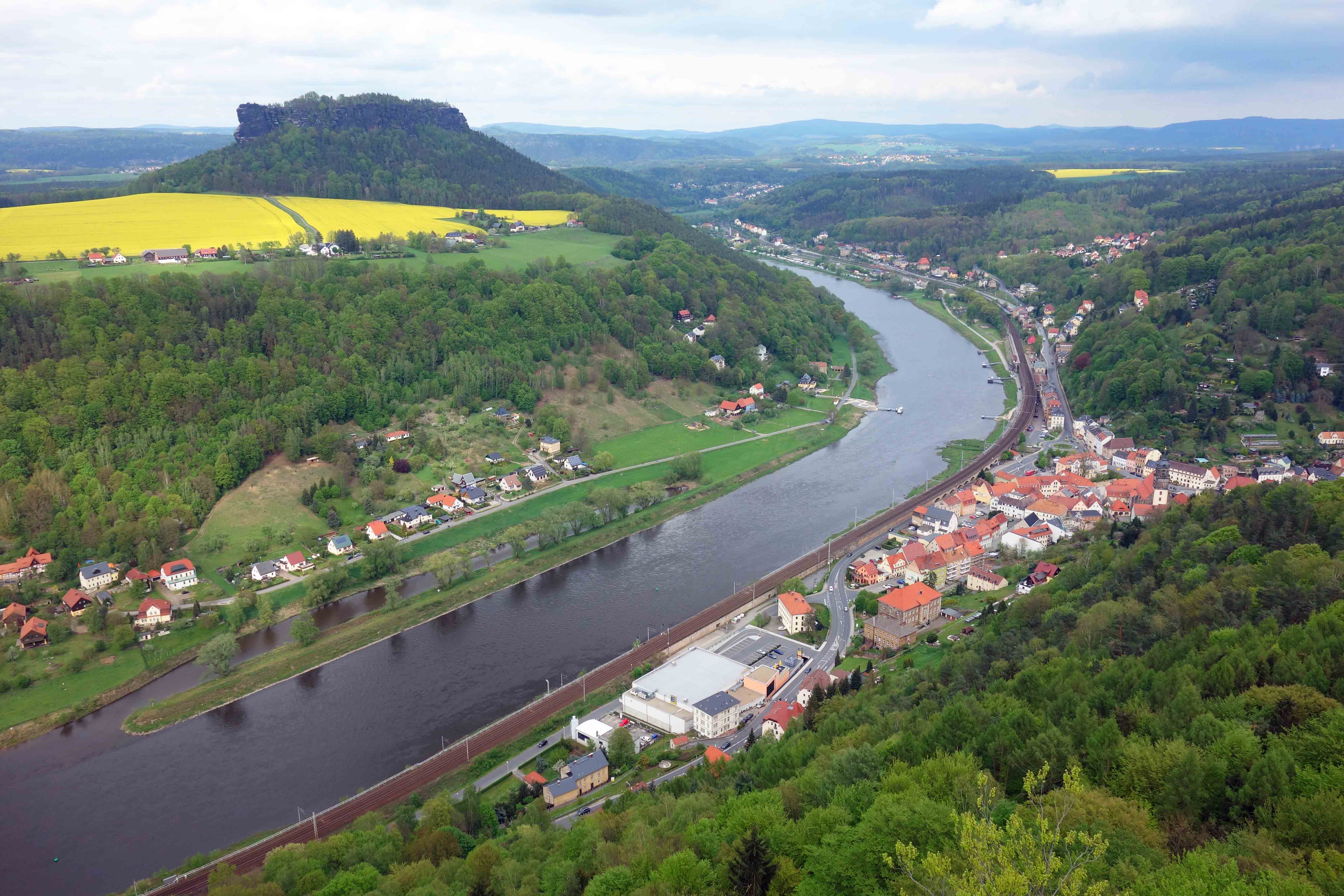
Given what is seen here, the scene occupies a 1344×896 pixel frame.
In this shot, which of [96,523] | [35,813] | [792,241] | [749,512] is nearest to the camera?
[35,813]

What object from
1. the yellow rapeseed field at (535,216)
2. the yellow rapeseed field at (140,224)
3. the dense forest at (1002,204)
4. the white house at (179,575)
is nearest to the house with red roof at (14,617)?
the white house at (179,575)

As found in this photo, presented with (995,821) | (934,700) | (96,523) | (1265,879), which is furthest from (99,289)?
(1265,879)

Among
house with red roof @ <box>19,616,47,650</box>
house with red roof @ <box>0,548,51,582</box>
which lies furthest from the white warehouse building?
house with red roof @ <box>0,548,51,582</box>

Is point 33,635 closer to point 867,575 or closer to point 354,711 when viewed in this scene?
point 354,711

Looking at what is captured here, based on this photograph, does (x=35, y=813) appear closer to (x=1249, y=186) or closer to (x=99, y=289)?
(x=99, y=289)

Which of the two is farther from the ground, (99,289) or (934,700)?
(99,289)

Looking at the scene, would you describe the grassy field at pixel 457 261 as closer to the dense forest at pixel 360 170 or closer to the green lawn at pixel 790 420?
the dense forest at pixel 360 170
